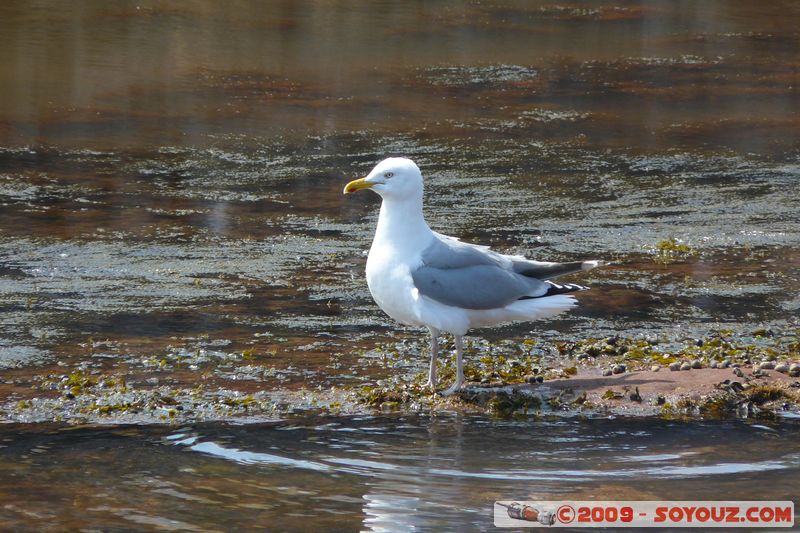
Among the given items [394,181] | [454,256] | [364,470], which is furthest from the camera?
[394,181]

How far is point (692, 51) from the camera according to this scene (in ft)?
71.6

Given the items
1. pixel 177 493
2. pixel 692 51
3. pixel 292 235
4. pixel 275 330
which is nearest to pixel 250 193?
pixel 292 235

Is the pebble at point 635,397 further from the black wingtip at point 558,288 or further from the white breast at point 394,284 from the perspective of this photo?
the white breast at point 394,284

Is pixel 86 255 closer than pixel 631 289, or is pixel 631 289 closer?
pixel 631 289

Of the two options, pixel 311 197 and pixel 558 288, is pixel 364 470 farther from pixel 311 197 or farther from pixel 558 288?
pixel 311 197

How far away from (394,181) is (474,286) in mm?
777

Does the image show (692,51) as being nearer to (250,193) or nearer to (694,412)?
(250,193)

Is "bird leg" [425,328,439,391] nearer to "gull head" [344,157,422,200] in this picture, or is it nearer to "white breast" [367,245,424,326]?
"white breast" [367,245,424,326]

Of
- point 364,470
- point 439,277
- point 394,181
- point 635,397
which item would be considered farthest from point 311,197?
point 364,470

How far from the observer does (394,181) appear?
23.9 feet

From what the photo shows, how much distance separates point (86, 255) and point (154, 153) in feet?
12.7

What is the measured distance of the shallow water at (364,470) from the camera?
218 inches

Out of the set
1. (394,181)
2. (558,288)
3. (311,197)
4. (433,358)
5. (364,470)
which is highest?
(394,181)

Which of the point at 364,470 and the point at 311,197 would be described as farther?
the point at 311,197
